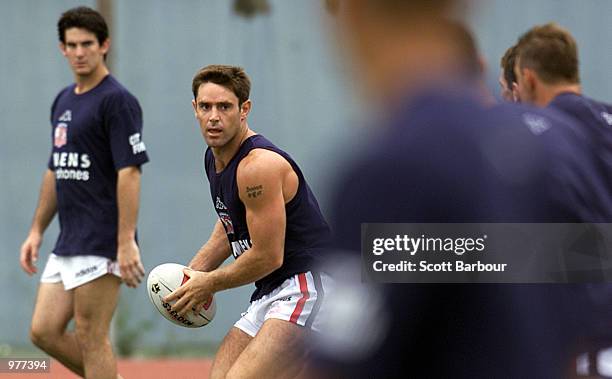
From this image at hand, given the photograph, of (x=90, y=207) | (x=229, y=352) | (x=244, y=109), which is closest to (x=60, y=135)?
(x=90, y=207)

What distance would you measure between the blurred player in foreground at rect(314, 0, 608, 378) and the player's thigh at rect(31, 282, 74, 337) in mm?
4267

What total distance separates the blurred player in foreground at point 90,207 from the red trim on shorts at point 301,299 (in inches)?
50.4

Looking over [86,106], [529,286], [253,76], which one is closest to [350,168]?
[529,286]

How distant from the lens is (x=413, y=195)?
130cm

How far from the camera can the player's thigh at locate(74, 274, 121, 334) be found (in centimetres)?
541

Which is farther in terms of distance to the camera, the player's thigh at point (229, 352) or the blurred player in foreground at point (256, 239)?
the player's thigh at point (229, 352)

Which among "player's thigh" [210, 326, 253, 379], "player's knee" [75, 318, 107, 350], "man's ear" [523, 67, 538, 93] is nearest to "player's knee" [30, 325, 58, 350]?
"player's knee" [75, 318, 107, 350]

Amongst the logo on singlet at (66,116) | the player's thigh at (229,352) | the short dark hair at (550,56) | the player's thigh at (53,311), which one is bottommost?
the player's thigh at (229,352)

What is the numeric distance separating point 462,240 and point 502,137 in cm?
18

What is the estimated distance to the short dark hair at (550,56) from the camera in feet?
8.71

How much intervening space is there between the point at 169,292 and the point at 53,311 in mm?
1294

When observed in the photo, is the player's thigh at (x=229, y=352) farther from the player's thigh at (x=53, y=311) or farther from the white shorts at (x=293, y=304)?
the player's thigh at (x=53, y=311)

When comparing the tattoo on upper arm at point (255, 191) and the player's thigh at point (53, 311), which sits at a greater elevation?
the tattoo on upper arm at point (255, 191)

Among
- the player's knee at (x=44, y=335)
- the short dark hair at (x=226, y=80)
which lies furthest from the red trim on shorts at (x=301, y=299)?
the player's knee at (x=44, y=335)
